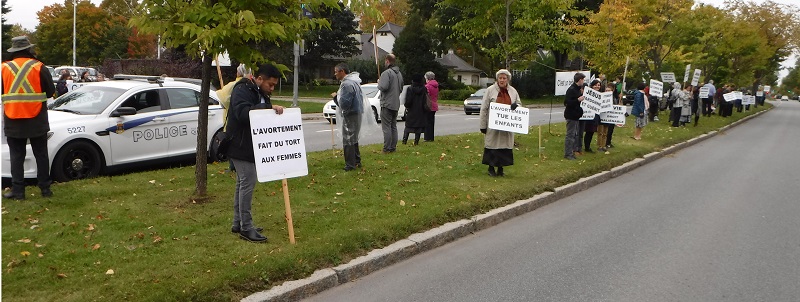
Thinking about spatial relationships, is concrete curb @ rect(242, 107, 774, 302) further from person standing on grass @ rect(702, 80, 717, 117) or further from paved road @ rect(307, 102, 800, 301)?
person standing on grass @ rect(702, 80, 717, 117)

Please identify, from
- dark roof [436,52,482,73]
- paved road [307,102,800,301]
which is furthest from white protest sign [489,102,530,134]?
dark roof [436,52,482,73]

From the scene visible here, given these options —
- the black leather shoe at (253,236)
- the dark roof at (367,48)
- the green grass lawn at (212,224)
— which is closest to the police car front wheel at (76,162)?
the green grass lawn at (212,224)

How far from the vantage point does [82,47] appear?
69625 mm

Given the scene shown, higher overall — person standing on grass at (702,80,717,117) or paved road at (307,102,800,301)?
person standing on grass at (702,80,717,117)

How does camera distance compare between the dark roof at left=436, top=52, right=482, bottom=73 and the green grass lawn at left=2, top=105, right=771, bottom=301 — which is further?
the dark roof at left=436, top=52, right=482, bottom=73

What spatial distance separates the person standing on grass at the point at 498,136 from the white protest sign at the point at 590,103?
3577 mm

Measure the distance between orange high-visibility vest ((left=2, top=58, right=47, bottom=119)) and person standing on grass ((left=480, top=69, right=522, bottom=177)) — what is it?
6.20 meters

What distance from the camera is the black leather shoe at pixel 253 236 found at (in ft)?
19.4

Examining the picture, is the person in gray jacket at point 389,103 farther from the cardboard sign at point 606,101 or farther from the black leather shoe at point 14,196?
the black leather shoe at point 14,196

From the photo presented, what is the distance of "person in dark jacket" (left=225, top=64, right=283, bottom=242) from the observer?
5855 mm

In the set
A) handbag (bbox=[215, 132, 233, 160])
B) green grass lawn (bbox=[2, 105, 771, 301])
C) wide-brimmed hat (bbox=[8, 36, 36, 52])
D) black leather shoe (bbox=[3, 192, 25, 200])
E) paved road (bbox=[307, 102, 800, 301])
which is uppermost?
wide-brimmed hat (bbox=[8, 36, 36, 52])

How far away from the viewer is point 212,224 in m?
6.48

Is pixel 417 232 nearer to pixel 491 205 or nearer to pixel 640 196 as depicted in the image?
pixel 491 205

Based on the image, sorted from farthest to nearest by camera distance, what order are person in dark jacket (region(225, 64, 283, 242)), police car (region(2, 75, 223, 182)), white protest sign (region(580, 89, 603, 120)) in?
1. white protest sign (region(580, 89, 603, 120))
2. police car (region(2, 75, 223, 182))
3. person in dark jacket (region(225, 64, 283, 242))
